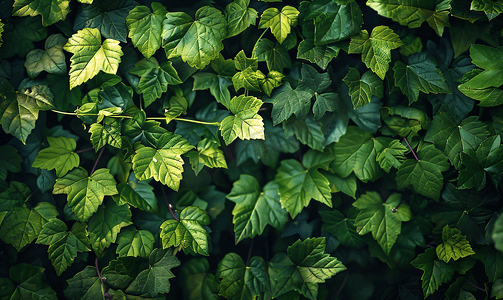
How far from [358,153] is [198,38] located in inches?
36.3

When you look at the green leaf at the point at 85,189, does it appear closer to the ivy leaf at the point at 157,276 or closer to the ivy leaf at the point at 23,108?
the ivy leaf at the point at 23,108

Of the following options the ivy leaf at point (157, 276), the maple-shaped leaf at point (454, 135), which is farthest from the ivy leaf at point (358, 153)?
the ivy leaf at point (157, 276)

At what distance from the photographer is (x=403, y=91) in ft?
4.54

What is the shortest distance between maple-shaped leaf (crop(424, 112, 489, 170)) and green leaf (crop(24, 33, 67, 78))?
1728 millimetres

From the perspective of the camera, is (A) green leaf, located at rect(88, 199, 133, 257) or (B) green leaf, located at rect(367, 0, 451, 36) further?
(A) green leaf, located at rect(88, 199, 133, 257)

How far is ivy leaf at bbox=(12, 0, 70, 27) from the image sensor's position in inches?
50.6

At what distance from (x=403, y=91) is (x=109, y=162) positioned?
4.66ft

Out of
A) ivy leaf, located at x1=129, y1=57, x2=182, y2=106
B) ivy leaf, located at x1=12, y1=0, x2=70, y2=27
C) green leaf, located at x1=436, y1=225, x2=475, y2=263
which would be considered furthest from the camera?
green leaf, located at x1=436, y1=225, x2=475, y2=263

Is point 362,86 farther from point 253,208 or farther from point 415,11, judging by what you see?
point 253,208

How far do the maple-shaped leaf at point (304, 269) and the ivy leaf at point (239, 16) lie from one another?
106cm

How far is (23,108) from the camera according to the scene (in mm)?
1369

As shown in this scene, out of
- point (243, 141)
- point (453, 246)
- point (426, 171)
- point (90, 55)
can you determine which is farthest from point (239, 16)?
point (453, 246)

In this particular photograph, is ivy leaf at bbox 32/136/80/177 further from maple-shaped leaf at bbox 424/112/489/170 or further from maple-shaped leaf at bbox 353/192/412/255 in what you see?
maple-shaped leaf at bbox 424/112/489/170

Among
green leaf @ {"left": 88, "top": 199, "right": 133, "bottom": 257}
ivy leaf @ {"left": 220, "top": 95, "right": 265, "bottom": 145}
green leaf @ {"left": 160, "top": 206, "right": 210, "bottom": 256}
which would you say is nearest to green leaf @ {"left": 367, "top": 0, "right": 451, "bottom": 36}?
ivy leaf @ {"left": 220, "top": 95, "right": 265, "bottom": 145}
